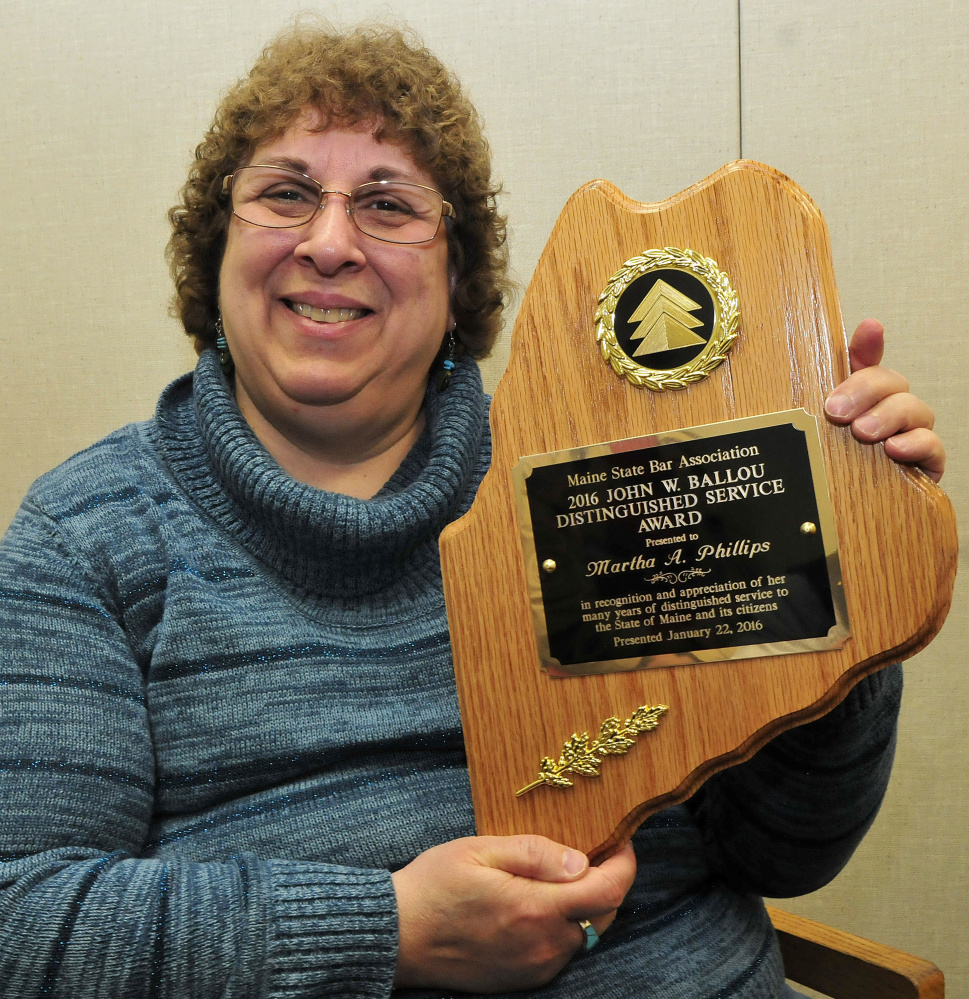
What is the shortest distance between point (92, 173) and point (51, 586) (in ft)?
3.26

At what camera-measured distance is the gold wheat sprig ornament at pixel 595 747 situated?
2.53 feet

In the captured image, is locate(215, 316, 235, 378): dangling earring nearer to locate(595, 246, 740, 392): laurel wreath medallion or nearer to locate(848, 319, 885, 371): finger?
locate(595, 246, 740, 392): laurel wreath medallion

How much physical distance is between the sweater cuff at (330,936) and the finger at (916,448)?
55cm

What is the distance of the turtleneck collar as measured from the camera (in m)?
1.02

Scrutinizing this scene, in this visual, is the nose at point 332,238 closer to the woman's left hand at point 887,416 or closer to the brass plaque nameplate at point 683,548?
the brass plaque nameplate at point 683,548

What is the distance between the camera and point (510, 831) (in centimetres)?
81

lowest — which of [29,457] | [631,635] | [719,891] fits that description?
[719,891]

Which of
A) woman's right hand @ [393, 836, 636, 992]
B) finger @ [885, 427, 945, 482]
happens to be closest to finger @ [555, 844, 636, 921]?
woman's right hand @ [393, 836, 636, 992]

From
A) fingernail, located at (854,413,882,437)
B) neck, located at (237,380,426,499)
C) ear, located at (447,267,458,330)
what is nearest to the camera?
fingernail, located at (854,413,882,437)

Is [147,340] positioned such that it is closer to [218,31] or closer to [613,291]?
[218,31]

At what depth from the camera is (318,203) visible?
107 cm

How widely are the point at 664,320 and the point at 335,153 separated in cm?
49

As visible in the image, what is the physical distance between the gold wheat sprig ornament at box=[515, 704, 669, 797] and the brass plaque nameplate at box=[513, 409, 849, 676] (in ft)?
0.14

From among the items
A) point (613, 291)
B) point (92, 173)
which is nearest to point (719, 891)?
point (613, 291)
